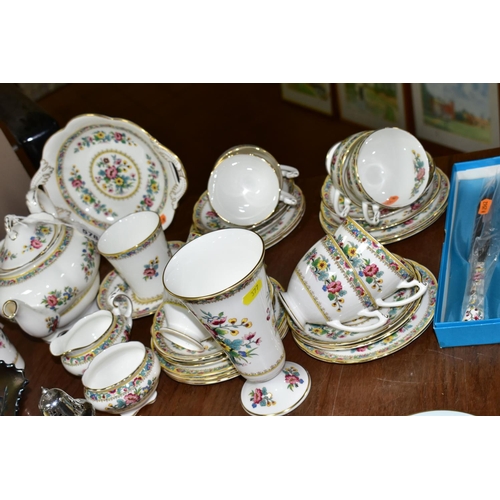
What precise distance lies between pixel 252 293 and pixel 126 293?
1.48ft

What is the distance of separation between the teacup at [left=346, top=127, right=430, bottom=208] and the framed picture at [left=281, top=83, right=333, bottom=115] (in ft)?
5.17

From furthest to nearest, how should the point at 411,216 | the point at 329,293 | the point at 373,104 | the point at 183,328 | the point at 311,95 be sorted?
the point at 311,95 → the point at 373,104 → the point at 411,216 → the point at 183,328 → the point at 329,293

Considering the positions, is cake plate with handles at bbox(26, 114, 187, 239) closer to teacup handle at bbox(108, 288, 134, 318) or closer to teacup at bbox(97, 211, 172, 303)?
teacup at bbox(97, 211, 172, 303)

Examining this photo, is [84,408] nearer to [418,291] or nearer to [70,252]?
[70,252]

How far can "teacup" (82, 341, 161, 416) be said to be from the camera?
99 centimetres

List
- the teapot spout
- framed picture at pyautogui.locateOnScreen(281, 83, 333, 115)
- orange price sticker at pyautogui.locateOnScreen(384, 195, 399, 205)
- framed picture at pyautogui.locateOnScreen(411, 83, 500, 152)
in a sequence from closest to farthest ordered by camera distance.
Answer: the teapot spout, orange price sticker at pyautogui.locateOnScreen(384, 195, 399, 205), framed picture at pyautogui.locateOnScreen(411, 83, 500, 152), framed picture at pyautogui.locateOnScreen(281, 83, 333, 115)

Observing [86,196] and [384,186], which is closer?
[384,186]

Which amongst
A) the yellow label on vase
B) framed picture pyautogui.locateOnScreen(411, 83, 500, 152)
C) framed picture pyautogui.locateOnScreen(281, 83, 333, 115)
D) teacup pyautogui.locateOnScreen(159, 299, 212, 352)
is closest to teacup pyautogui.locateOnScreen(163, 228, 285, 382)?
the yellow label on vase

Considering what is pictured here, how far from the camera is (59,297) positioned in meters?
1.16

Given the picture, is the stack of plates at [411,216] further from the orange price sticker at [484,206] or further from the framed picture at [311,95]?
the framed picture at [311,95]

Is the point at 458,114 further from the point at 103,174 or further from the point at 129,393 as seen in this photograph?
the point at 129,393

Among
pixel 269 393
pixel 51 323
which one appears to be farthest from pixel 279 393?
pixel 51 323

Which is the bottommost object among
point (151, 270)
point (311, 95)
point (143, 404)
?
point (311, 95)

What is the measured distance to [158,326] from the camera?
3.65ft
